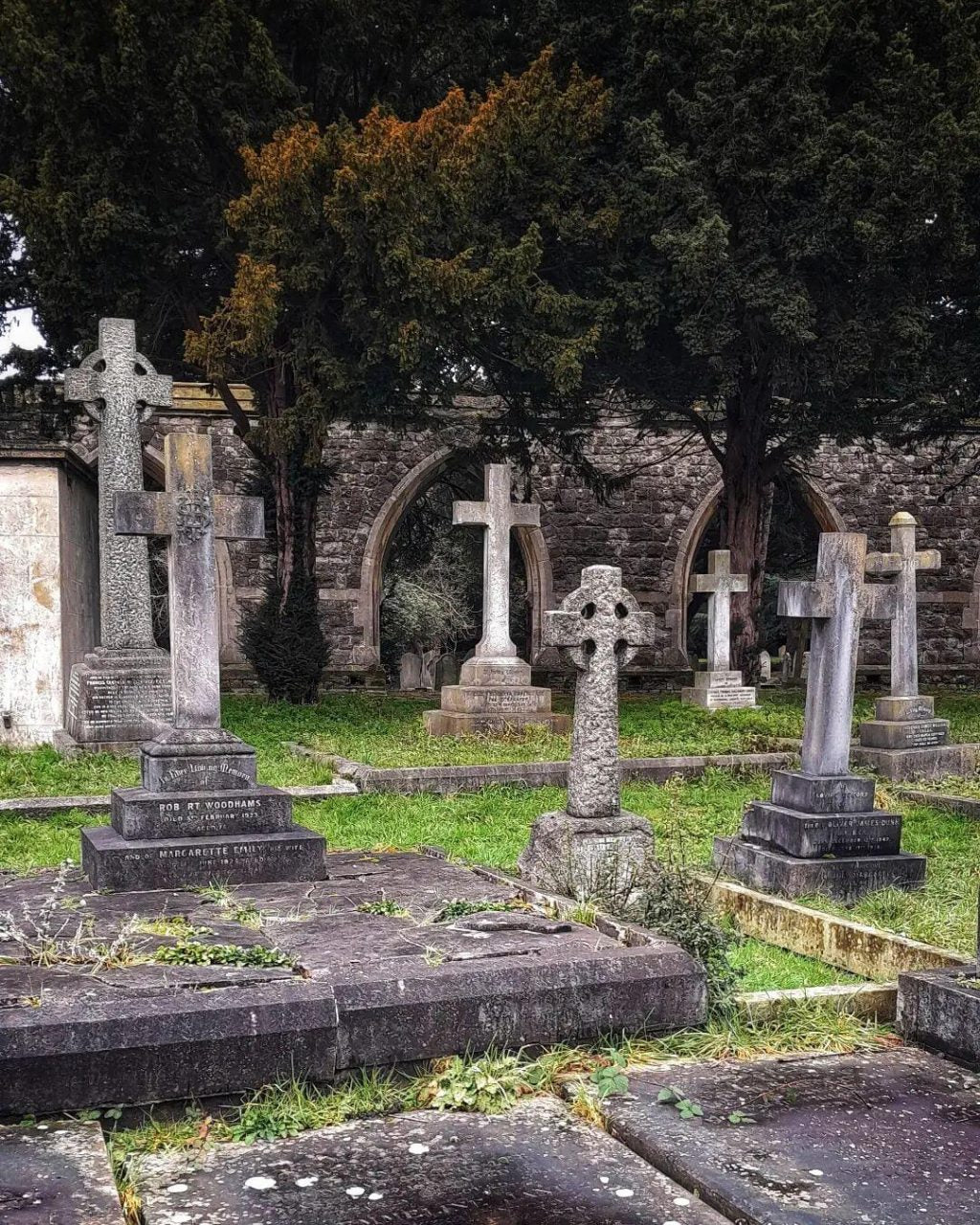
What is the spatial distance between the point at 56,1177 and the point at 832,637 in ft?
16.8

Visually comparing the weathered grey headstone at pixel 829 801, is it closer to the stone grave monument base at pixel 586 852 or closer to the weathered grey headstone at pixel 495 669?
the stone grave monument base at pixel 586 852

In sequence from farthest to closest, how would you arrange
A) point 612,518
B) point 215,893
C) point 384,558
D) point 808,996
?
point 612,518, point 384,558, point 215,893, point 808,996

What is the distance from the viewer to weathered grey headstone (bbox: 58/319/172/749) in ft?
33.7

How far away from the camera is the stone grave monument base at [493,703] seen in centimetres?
1198

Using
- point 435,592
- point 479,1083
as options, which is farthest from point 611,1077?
point 435,592

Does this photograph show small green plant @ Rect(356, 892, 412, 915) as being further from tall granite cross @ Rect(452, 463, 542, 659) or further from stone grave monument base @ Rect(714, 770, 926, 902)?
tall granite cross @ Rect(452, 463, 542, 659)

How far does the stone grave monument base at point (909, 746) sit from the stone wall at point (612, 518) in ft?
27.2

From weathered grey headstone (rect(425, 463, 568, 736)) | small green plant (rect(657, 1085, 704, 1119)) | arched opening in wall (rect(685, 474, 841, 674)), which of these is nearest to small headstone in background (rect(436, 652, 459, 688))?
arched opening in wall (rect(685, 474, 841, 674))

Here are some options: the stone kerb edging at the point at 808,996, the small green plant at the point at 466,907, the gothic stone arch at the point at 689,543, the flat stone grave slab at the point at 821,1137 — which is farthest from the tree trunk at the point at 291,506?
the flat stone grave slab at the point at 821,1137

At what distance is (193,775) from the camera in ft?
20.0

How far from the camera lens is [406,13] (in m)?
14.1

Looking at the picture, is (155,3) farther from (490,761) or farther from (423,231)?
(490,761)

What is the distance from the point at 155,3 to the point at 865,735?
1027 cm

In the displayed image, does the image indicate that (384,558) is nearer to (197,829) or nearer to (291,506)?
(291,506)
